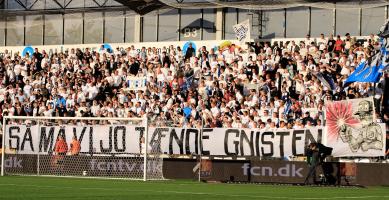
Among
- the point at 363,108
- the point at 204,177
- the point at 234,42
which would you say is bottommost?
the point at 204,177

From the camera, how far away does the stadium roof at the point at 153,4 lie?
4509 cm

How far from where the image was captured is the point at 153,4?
48.8 m

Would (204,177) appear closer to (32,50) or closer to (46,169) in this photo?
(46,169)

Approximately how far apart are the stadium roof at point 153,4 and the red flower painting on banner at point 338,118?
9.77 m

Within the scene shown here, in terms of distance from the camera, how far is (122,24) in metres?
56.2

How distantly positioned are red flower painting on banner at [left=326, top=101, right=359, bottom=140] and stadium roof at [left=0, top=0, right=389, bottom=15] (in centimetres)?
977

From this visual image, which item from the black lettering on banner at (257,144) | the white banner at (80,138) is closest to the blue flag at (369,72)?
the black lettering on banner at (257,144)

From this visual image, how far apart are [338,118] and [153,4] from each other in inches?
703

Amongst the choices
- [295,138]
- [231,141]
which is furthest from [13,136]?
[295,138]

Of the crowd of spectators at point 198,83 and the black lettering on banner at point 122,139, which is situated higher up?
the crowd of spectators at point 198,83

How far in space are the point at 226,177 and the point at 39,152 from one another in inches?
281

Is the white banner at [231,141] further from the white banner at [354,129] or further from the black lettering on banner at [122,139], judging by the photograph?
the black lettering on banner at [122,139]

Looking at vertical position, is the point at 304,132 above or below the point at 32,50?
below

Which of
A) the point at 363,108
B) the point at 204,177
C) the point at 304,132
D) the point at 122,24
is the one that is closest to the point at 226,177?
the point at 204,177
